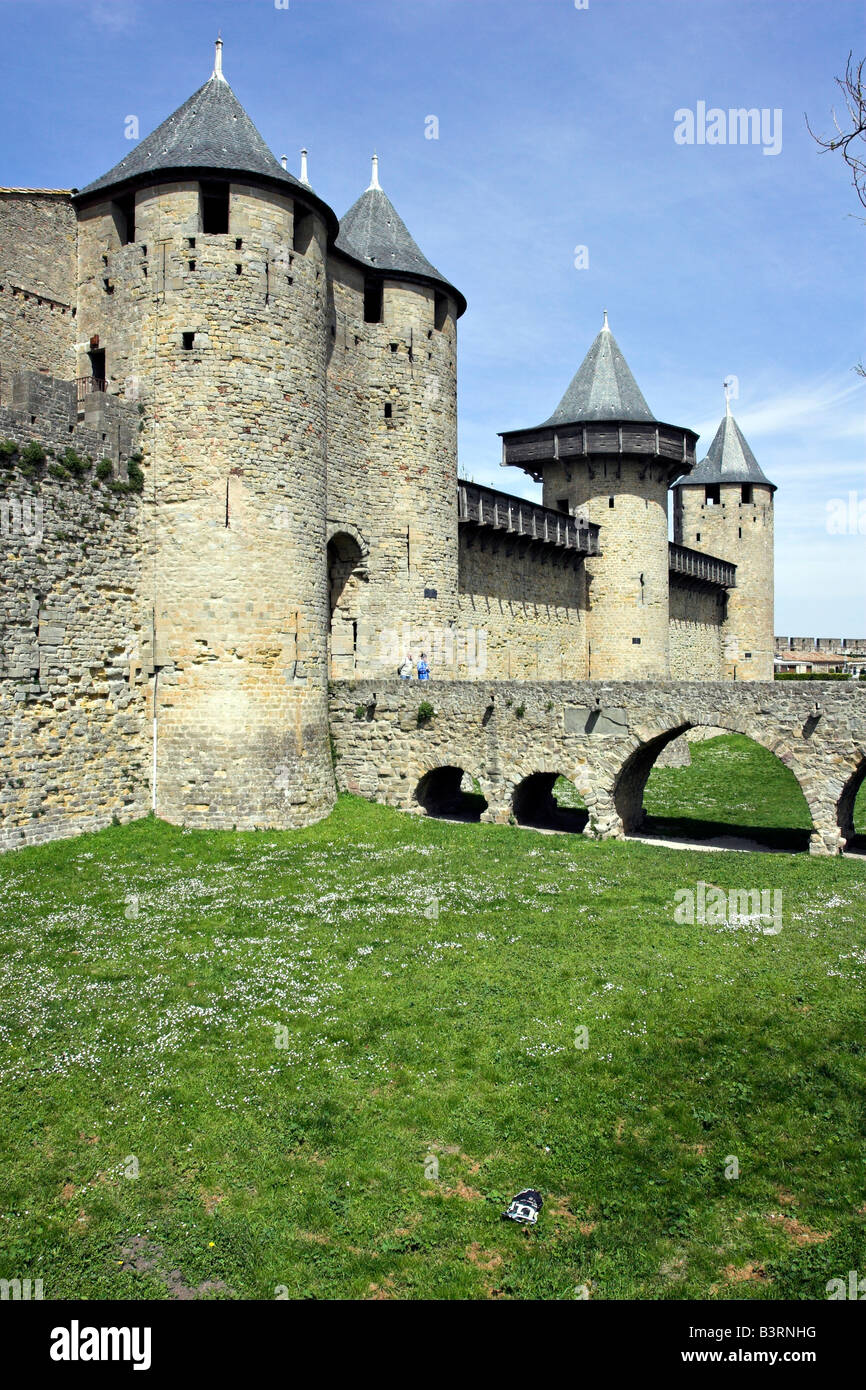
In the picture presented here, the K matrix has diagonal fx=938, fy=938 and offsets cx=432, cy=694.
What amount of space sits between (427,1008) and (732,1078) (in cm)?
274

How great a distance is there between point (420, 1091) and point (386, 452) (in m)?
16.1

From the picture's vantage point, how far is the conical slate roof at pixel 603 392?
30703mm

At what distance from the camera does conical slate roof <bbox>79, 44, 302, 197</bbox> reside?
51.6 feet

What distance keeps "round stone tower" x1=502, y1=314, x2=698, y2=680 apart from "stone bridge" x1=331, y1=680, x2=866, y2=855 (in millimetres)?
12601

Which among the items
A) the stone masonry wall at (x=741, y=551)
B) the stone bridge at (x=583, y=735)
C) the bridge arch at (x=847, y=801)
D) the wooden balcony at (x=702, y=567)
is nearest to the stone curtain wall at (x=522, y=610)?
the stone bridge at (x=583, y=735)

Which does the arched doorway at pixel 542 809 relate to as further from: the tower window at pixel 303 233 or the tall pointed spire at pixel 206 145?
the tall pointed spire at pixel 206 145

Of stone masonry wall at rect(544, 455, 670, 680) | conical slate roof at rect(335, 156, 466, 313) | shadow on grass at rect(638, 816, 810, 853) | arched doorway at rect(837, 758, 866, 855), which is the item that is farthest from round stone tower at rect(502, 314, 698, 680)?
arched doorway at rect(837, 758, 866, 855)

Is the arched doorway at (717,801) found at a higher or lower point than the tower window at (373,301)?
lower

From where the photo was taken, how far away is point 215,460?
15.7 metres

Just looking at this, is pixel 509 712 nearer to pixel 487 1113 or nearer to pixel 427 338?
pixel 427 338

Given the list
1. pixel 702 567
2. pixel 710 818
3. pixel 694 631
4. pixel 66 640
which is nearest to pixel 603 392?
pixel 702 567

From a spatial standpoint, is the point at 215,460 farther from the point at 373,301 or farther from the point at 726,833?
the point at 726,833

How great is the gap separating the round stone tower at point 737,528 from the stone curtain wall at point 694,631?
1038mm
